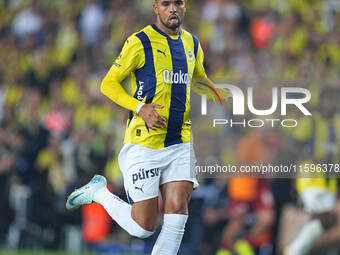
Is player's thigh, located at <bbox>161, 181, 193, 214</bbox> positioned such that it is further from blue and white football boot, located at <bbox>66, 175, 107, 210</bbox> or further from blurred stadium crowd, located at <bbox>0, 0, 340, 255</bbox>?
blurred stadium crowd, located at <bbox>0, 0, 340, 255</bbox>

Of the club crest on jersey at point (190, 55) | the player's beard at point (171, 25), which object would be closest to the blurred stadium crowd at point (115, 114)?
the club crest on jersey at point (190, 55)

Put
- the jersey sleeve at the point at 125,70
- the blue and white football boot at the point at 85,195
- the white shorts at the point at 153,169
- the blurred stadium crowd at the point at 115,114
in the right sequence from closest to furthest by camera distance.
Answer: the jersey sleeve at the point at 125,70
the white shorts at the point at 153,169
the blue and white football boot at the point at 85,195
the blurred stadium crowd at the point at 115,114

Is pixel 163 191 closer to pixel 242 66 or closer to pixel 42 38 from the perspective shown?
pixel 242 66

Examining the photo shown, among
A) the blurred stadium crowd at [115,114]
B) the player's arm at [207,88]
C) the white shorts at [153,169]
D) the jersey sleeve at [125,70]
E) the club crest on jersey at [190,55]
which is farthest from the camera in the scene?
the blurred stadium crowd at [115,114]

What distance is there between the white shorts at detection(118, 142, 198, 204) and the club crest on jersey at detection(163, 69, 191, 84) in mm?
565

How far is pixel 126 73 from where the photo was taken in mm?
6254

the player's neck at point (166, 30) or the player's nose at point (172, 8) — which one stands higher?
the player's nose at point (172, 8)

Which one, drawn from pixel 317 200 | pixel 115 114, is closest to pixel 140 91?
pixel 317 200

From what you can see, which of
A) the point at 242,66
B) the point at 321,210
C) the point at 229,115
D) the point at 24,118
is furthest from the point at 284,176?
the point at 24,118

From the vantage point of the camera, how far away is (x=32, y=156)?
12133 mm

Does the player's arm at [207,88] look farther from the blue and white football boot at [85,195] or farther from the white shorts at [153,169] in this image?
the blue and white football boot at [85,195]

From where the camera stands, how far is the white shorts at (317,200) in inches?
373

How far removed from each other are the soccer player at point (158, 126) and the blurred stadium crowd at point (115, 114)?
2.43 metres

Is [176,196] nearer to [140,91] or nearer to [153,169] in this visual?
[153,169]
